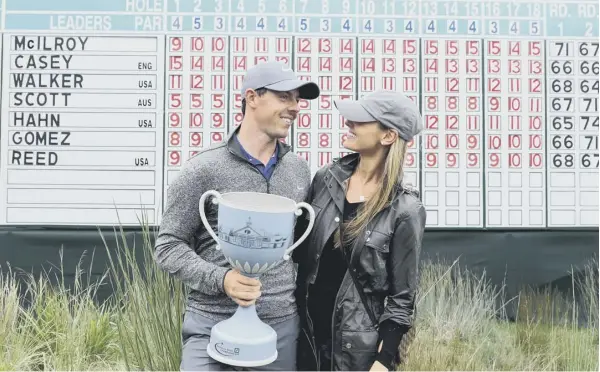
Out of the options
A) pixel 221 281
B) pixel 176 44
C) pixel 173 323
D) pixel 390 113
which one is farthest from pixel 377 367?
pixel 176 44

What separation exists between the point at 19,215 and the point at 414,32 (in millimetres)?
2655

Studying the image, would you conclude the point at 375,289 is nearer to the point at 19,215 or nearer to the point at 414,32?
the point at 414,32

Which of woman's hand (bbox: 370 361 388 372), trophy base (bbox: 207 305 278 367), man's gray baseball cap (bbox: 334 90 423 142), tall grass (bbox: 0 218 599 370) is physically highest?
man's gray baseball cap (bbox: 334 90 423 142)

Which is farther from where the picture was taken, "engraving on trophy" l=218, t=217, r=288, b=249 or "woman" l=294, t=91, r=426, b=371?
"woman" l=294, t=91, r=426, b=371

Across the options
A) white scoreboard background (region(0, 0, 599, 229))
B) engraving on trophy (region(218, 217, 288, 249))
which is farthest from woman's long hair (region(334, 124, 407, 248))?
white scoreboard background (region(0, 0, 599, 229))

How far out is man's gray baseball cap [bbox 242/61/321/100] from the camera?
1611 millimetres

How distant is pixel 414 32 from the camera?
10.7ft

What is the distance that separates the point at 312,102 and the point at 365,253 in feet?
5.97

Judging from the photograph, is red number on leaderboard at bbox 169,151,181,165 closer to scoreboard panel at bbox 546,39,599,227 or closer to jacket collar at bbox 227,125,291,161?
jacket collar at bbox 227,125,291,161

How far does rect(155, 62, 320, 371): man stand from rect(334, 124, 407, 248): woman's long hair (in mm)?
202

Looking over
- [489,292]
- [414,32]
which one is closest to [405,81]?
[414,32]

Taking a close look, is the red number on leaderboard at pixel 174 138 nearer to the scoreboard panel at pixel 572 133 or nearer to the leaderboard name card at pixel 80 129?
the leaderboard name card at pixel 80 129

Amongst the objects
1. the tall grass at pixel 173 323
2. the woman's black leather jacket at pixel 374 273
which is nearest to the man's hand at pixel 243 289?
the woman's black leather jacket at pixel 374 273

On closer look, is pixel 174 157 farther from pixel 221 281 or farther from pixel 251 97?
pixel 221 281
